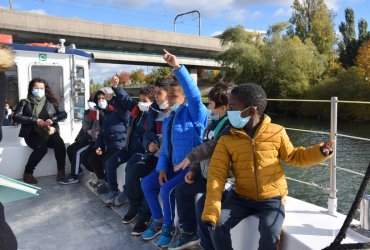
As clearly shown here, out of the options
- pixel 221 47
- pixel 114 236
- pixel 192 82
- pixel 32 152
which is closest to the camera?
pixel 192 82

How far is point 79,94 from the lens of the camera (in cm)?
628

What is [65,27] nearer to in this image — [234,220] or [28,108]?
[28,108]

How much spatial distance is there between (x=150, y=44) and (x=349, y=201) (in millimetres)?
23640

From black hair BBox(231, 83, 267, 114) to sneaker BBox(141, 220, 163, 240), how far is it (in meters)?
1.39

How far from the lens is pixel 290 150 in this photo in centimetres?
232

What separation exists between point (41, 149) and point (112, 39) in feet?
79.7

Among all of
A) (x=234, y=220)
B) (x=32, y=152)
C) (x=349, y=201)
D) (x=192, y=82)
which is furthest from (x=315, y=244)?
(x=349, y=201)

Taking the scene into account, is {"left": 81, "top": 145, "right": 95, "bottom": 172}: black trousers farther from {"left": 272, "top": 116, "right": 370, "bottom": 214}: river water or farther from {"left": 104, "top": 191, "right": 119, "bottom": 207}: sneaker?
{"left": 272, "top": 116, "right": 370, "bottom": 214}: river water

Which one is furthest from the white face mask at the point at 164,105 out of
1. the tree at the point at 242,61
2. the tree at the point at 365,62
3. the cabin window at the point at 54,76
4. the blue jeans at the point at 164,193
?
the tree at the point at 242,61

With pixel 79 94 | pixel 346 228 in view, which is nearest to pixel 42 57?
pixel 79 94

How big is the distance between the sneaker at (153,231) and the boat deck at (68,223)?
0.06 m

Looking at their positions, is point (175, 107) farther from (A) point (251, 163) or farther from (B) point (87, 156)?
(B) point (87, 156)

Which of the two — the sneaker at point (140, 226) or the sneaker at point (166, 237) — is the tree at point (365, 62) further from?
the sneaker at point (166, 237)

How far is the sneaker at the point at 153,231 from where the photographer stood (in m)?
3.04
